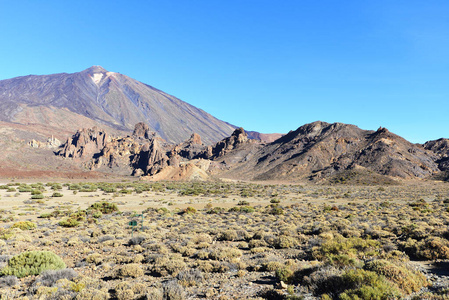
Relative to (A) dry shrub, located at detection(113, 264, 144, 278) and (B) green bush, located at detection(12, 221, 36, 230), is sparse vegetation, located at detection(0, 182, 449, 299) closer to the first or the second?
(A) dry shrub, located at detection(113, 264, 144, 278)

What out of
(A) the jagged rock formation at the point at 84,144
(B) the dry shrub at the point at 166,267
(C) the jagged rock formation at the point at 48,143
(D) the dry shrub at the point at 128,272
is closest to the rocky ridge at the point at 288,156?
(A) the jagged rock formation at the point at 84,144

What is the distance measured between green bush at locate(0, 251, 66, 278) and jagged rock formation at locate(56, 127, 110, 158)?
133 metres

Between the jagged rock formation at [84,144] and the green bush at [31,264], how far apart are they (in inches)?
5218

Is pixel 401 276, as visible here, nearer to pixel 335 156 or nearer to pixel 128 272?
pixel 128 272

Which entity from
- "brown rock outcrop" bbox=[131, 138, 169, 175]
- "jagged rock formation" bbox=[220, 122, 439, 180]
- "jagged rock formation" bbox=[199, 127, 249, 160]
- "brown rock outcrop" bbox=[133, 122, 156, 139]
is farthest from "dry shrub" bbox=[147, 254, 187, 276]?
"brown rock outcrop" bbox=[133, 122, 156, 139]

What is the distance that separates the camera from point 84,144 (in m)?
132

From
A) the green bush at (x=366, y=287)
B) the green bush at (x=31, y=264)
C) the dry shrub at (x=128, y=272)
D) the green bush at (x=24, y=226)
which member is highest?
the green bush at (x=366, y=287)

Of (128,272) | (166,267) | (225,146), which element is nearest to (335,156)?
(225,146)

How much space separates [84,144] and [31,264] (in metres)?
138

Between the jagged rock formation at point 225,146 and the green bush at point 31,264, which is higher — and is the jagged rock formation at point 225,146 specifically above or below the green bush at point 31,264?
above

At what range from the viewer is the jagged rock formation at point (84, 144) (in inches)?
5020

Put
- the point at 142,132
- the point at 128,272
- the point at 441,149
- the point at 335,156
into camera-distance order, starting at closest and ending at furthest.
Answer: the point at 128,272, the point at 335,156, the point at 441,149, the point at 142,132

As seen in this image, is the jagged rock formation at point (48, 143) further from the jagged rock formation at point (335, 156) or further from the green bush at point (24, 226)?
the green bush at point (24, 226)

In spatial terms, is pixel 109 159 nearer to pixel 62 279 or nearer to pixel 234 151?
pixel 234 151
